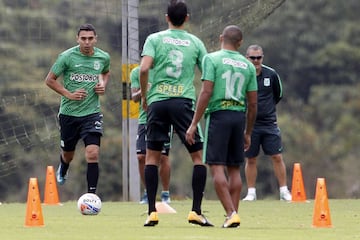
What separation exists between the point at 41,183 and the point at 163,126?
1187 cm

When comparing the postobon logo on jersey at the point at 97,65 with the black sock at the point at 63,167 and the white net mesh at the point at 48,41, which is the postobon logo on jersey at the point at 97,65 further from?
the white net mesh at the point at 48,41

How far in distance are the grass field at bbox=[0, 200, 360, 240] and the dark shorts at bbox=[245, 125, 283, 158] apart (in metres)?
1.18

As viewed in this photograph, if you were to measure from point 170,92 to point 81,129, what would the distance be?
117 inches

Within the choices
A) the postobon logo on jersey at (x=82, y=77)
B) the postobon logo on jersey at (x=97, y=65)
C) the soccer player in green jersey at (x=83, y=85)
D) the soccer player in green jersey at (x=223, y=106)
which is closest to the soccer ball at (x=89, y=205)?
the soccer player in green jersey at (x=83, y=85)

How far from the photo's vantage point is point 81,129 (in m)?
15.2

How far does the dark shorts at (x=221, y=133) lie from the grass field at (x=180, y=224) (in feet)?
2.15

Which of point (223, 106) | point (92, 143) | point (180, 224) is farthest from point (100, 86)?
point (223, 106)

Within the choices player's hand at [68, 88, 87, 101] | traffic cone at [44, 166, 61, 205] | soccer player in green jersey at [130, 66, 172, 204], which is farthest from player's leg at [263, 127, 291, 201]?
player's hand at [68, 88, 87, 101]

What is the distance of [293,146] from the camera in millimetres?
23531

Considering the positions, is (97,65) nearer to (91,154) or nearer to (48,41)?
(91,154)

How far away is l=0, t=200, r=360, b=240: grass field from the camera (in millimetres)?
11250

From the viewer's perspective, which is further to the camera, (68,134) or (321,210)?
(68,134)

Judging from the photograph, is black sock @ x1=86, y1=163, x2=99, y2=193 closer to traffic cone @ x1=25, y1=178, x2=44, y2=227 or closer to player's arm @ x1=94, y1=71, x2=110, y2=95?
player's arm @ x1=94, y1=71, x2=110, y2=95

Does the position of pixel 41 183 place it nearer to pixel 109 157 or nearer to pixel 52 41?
pixel 109 157
